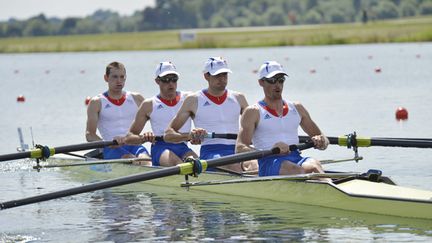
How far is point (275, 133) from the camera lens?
12352 mm

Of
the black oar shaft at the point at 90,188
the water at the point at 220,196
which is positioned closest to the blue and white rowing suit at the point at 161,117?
the water at the point at 220,196

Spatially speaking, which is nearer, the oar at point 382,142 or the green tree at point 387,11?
the oar at point 382,142

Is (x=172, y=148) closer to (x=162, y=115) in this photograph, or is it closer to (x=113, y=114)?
(x=162, y=115)

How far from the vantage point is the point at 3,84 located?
42875 millimetres

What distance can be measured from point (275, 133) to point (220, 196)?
138 cm

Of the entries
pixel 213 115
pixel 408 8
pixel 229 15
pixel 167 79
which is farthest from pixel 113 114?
pixel 229 15

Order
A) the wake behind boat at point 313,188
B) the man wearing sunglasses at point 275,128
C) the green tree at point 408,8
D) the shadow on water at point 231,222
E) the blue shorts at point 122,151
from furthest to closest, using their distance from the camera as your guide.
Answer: the green tree at point 408,8
the blue shorts at point 122,151
the man wearing sunglasses at point 275,128
the wake behind boat at point 313,188
the shadow on water at point 231,222

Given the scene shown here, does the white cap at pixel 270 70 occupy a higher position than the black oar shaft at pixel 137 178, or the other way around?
the white cap at pixel 270 70

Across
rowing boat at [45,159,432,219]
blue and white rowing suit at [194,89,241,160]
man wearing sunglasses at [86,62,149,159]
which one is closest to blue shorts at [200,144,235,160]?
blue and white rowing suit at [194,89,241,160]

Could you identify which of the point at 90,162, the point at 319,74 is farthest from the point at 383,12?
the point at 90,162

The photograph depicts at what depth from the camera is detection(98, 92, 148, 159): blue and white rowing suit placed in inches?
606

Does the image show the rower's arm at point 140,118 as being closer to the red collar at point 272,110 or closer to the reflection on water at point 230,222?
the reflection on water at point 230,222

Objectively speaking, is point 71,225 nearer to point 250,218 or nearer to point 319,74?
point 250,218

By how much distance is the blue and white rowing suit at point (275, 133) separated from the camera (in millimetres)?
12273
